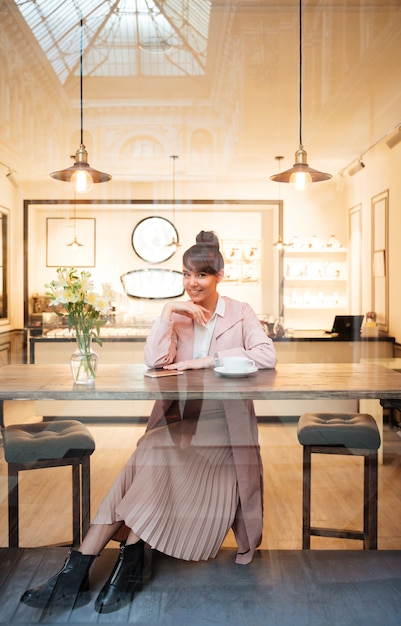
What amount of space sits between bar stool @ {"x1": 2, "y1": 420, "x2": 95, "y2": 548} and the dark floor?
14 cm

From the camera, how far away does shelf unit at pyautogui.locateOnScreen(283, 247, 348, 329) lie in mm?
2100

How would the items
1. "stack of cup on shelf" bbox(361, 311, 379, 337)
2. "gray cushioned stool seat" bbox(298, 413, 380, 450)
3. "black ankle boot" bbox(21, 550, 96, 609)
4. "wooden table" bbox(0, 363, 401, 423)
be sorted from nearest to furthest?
"black ankle boot" bbox(21, 550, 96, 609) → "wooden table" bbox(0, 363, 401, 423) → "gray cushioned stool seat" bbox(298, 413, 380, 450) → "stack of cup on shelf" bbox(361, 311, 379, 337)

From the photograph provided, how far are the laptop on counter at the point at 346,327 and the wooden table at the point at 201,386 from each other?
14.3 inches

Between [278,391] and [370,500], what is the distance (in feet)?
2.24

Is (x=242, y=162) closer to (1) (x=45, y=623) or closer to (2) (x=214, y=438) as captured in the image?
(2) (x=214, y=438)

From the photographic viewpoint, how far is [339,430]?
6.18 ft

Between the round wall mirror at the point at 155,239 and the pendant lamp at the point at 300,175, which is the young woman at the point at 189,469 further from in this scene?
the pendant lamp at the point at 300,175

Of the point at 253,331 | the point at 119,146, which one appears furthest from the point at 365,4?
the point at 253,331

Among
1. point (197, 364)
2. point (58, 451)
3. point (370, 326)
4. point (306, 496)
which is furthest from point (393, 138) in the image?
Answer: point (58, 451)

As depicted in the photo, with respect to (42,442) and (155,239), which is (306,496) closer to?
(42,442)

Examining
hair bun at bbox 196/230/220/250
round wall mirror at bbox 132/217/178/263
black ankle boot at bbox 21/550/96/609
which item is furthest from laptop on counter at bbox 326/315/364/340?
black ankle boot at bbox 21/550/96/609

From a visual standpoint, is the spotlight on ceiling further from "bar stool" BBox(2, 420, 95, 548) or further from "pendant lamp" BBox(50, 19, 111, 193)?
"bar stool" BBox(2, 420, 95, 548)

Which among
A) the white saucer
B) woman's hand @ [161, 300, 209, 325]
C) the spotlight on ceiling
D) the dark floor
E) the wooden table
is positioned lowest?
the dark floor

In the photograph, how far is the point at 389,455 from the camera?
6.66ft
